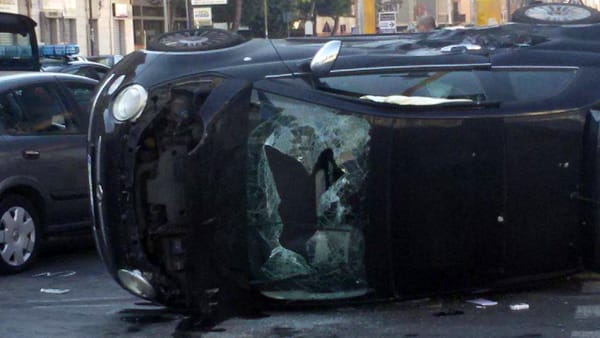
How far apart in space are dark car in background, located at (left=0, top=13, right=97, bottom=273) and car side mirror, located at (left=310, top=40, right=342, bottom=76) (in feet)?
11.2

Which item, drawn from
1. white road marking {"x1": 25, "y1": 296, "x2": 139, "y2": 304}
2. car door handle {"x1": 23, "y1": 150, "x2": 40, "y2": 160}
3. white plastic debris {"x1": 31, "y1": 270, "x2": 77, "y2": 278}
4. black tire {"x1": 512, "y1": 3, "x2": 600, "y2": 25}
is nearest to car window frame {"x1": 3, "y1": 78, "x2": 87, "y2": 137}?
car door handle {"x1": 23, "y1": 150, "x2": 40, "y2": 160}

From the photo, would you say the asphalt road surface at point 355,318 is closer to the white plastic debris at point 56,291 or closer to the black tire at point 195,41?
the white plastic debris at point 56,291

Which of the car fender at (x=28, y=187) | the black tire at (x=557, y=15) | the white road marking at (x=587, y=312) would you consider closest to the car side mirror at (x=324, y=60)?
the black tire at (x=557, y=15)

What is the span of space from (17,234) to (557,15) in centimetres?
440

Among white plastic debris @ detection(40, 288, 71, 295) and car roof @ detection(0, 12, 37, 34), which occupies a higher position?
car roof @ detection(0, 12, 37, 34)

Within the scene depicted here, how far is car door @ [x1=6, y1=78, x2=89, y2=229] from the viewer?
9.24m

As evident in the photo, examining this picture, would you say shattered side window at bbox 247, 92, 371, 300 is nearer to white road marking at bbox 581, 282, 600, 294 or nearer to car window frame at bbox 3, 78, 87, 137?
white road marking at bbox 581, 282, 600, 294

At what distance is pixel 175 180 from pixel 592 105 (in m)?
2.47

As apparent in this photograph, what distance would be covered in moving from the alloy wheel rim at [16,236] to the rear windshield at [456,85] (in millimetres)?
3500

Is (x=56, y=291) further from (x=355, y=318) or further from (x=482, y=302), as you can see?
(x=482, y=302)

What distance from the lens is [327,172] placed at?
654 centimetres

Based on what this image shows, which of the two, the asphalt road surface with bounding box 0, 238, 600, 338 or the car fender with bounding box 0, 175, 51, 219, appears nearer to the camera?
the asphalt road surface with bounding box 0, 238, 600, 338

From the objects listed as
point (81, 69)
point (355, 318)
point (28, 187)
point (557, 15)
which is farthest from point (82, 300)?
point (81, 69)

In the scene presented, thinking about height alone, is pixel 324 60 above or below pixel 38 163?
above
